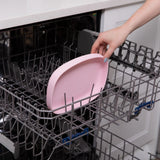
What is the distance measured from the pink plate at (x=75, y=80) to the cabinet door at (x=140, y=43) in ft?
0.95

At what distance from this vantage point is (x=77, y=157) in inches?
43.4

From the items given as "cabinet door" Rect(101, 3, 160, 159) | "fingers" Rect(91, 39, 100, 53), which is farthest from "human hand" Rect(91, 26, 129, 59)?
"cabinet door" Rect(101, 3, 160, 159)

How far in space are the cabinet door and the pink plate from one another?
29 centimetres

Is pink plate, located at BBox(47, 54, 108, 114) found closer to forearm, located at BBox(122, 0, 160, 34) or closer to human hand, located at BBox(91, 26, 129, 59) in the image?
human hand, located at BBox(91, 26, 129, 59)

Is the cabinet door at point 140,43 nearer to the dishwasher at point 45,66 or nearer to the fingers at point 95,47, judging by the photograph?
the dishwasher at point 45,66

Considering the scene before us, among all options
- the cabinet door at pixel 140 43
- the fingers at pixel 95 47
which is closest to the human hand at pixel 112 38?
the fingers at pixel 95 47

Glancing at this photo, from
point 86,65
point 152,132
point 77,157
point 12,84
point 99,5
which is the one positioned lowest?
point 152,132

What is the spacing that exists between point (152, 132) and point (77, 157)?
2.41ft

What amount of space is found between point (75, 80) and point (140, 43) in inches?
23.2

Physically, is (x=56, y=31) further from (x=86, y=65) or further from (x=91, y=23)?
(x=86, y=65)

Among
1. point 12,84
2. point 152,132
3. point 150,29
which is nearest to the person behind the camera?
point 12,84

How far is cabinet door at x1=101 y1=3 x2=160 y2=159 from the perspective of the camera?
1.21 metres

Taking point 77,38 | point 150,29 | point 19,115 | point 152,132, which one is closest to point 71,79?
point 19,115

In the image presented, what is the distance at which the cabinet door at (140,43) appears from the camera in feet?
3.97
